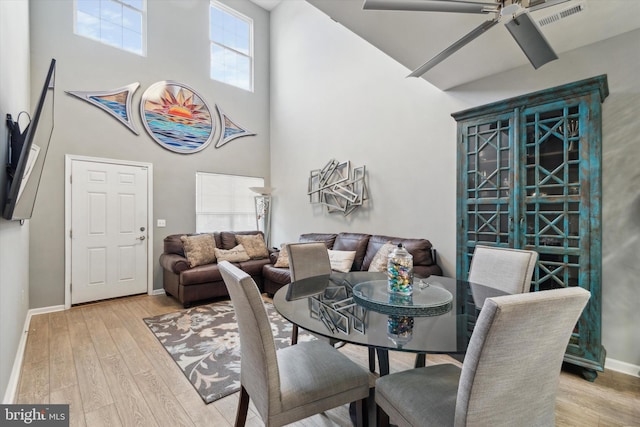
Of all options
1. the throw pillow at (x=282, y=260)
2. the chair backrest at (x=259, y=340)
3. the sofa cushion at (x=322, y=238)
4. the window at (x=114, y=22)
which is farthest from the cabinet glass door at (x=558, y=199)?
the window at (x=114, y=22)

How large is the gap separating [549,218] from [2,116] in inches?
153

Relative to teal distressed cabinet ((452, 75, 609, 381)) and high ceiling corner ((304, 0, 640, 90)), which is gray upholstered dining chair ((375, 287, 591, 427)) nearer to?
teal distressed cabinet ((452, 75, 609, 381))

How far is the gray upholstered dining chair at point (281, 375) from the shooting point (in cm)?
121

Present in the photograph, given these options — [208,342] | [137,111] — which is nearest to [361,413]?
[208,342]

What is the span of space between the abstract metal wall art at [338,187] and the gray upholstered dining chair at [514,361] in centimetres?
334

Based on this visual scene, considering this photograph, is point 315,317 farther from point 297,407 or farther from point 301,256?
point 301,256

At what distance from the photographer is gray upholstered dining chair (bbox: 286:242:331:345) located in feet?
8.25

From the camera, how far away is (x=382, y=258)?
347 cm

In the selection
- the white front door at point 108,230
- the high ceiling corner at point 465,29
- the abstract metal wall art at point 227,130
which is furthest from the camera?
the abstract metal wall art at point 227,130

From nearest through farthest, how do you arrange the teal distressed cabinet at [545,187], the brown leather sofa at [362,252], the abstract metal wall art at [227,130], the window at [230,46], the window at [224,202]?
the teal distressed cabinet at [545,187] → the brown leather sofa at [362,252] → the window at [224,202] → the abstract metal wall art at [227,130] → the window at [230,46]

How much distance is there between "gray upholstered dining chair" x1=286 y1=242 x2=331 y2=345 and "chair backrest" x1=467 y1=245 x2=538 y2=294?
123 cm

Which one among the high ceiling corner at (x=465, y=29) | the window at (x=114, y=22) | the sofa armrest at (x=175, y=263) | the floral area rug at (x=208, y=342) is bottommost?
the floral area rug at (x=208, y=342)

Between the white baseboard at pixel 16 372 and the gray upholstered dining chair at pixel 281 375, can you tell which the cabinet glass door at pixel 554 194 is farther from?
the white baseboard at pixel 16 372

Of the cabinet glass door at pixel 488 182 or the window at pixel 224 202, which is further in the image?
the window at pixel 224 202
